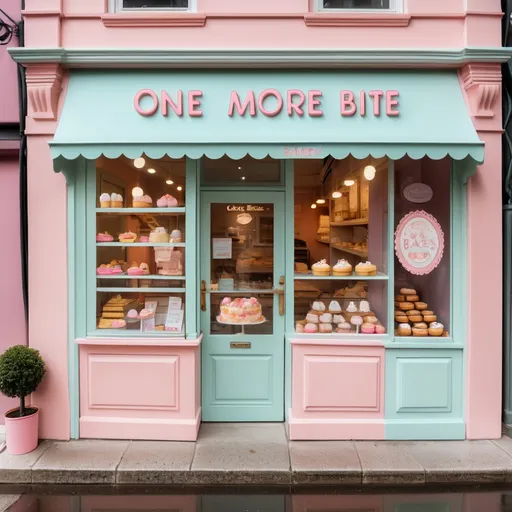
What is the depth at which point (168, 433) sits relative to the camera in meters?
4.73

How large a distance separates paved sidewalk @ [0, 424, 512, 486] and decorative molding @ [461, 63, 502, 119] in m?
3.92

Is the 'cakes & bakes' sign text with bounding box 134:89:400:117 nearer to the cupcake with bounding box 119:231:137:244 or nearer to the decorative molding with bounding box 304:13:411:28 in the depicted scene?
the decorative molding with bounding box 304:13:411:28

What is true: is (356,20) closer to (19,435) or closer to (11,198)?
(11,198)

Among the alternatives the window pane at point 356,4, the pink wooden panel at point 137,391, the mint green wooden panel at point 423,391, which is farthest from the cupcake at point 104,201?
the mint green wooden panel at point 423,391

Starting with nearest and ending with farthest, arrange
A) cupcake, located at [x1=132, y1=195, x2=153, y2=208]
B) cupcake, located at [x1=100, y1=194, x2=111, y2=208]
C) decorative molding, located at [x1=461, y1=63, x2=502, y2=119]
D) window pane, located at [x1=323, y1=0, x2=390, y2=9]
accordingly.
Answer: decorative molding, located at [x1=461, y1=63, x2=502, y2=119], cupcake, located at [x1=100, y1=194, x2=111, y2=208], cupcake, located at [x1=132, y1=195, x2=153, y2=208], window pane, located at [x1=323, y1=0, x2=390, y2=9]

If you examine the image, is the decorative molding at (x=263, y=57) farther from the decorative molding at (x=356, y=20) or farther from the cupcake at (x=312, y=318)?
the cupcake at (x=312, y=318)

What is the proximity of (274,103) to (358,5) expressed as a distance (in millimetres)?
1884

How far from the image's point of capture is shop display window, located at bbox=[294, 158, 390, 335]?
200 inches

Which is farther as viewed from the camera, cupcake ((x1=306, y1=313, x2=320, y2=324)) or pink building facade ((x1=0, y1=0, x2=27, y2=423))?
cupcake ((x1=306, y1=313, x2=320, y2=324))

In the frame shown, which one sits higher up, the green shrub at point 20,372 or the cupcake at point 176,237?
the cupcake at point 176,237

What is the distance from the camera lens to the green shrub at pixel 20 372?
429 cm

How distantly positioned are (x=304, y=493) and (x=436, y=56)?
5.00m

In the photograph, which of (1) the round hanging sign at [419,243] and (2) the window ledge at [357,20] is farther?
(1) the round hanging sign at [419,243]

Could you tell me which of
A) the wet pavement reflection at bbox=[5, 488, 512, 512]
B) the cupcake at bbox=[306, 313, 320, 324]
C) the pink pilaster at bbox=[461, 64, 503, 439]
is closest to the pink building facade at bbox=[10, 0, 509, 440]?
the pink pilaster at bbox=[461, 64, 503, 439]
